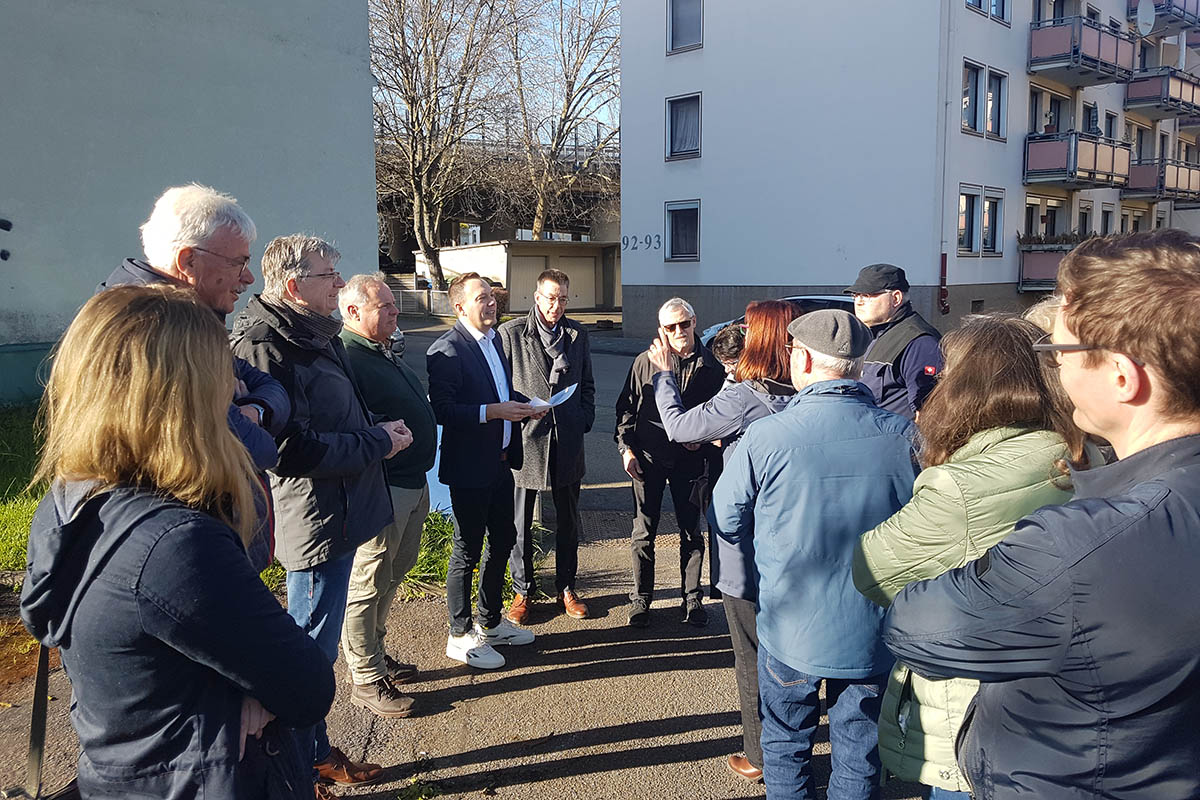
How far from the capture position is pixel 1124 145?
25.0 metres

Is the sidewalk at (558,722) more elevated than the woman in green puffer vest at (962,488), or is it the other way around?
the woman in green puffer vest at (962,488)

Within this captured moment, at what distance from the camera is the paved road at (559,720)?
10.7ft

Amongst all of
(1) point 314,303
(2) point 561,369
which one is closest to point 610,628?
(2) point 561,369

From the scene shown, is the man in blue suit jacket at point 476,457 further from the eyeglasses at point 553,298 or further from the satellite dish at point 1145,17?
the satellite dish at point 1145,17

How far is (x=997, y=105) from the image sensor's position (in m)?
21.8

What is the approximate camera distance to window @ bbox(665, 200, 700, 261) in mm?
24438

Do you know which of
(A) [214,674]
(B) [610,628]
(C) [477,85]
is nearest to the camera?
(A) [214,674]

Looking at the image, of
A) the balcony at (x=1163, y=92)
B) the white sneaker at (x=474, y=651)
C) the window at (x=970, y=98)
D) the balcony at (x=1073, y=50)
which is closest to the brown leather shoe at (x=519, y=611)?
the white sneaker at (x=474, y=651)

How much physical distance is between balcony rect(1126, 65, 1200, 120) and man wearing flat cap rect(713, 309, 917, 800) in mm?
30000

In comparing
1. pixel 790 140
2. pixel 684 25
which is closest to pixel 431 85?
pixel 684 25

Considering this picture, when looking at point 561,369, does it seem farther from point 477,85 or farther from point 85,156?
point 477,85

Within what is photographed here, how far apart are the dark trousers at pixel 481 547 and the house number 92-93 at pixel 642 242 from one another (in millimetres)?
21543

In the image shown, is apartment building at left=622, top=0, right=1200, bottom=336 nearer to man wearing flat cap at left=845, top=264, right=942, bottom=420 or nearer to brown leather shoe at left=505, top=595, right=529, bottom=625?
man wearing flat cap at left=845, top=264, right=942, bottom=420

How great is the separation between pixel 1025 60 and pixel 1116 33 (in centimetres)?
354
